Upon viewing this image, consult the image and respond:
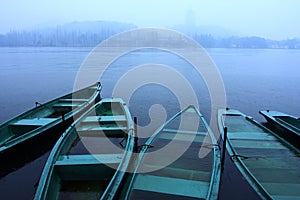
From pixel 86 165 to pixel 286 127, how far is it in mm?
7863

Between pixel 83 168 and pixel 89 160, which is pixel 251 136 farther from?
pixel 83 168

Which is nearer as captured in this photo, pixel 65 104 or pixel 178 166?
pixel 178 166

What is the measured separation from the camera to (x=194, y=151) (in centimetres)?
799

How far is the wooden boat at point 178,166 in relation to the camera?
566 cm

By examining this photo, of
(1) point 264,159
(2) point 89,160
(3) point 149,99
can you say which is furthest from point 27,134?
(3) point 149,99

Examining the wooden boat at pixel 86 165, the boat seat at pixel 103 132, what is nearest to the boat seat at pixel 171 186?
the wooden boat at pixel 86 165

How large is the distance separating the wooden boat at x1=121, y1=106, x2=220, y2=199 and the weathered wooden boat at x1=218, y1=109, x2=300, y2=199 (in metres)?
0.89

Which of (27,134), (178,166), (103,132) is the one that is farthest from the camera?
(103,132)

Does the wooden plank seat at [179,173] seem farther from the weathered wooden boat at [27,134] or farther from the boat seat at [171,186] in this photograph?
the weathered wooden boat at [27,134]

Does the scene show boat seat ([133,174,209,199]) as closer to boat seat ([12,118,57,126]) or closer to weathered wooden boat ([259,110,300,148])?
boat seat ([12,118,57,126])

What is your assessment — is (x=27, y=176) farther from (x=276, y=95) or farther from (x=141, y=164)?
(x=276, y=95)

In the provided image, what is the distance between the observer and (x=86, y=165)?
6.34 meters

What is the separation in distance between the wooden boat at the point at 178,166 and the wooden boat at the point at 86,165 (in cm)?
51

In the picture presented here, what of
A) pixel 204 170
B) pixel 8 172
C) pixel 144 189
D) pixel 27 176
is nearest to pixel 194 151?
pixel 204 170
